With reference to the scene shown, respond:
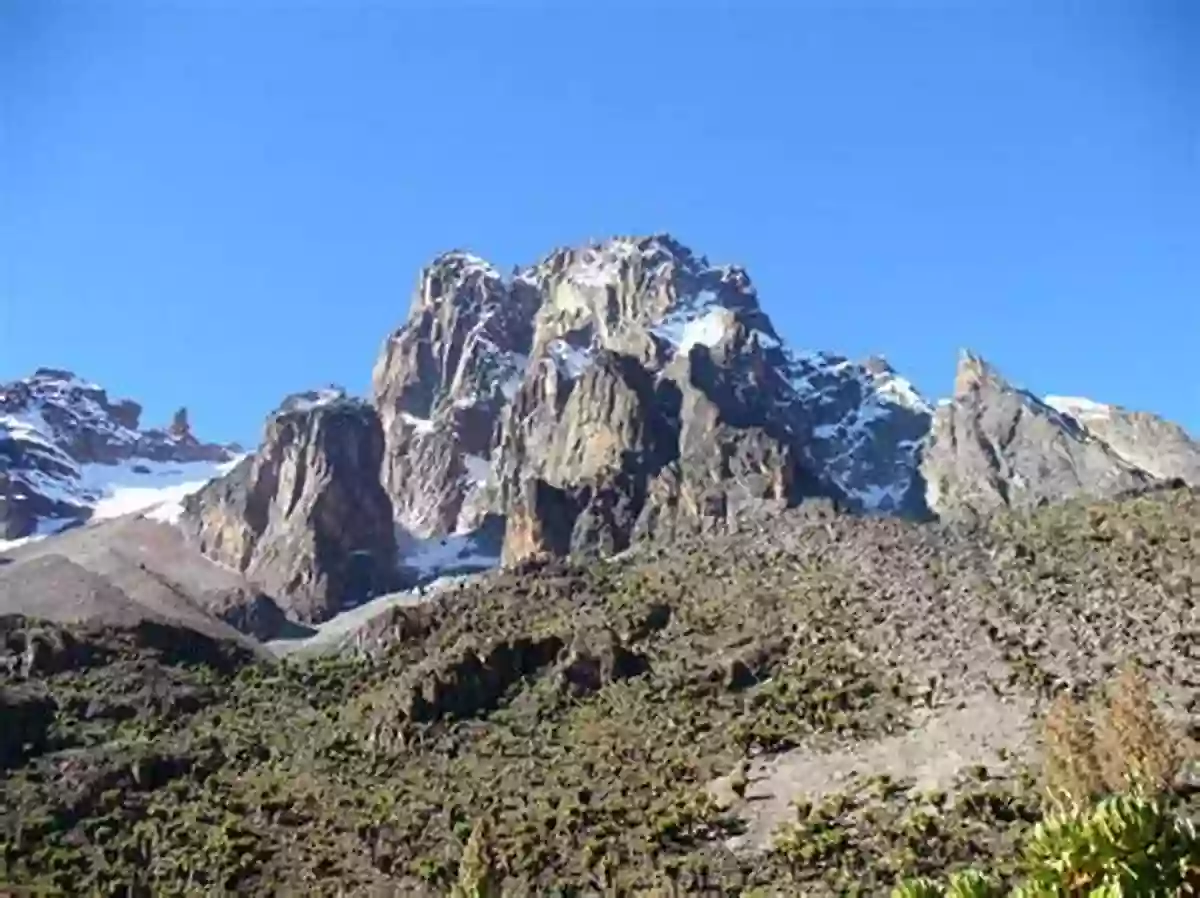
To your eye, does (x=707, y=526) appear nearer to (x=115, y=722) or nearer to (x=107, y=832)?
(x=115, y=722)

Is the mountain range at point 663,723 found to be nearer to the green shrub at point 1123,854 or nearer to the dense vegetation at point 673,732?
the dense vegetation at point 673,732

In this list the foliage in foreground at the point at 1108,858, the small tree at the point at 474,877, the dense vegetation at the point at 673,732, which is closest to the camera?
the foliage in foreground at the point at 1108,858

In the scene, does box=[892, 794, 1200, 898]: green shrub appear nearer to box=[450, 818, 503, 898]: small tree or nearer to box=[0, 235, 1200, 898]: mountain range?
box=[450, 818, 503, 898]: small tree

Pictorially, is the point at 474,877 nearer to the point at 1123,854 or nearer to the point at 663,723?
the point at 1123,854

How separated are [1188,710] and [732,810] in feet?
82.1

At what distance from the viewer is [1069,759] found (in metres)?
56.8

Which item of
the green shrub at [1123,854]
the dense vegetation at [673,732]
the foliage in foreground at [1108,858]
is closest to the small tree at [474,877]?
the dense vegetation at [673,732]

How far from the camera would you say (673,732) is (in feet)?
290

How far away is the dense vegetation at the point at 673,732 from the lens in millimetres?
67438

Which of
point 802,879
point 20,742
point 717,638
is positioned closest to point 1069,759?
point 802,879

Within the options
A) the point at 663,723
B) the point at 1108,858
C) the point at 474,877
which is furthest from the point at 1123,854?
the point at 663,723

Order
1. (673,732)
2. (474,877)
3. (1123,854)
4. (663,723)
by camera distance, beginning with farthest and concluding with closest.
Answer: (663,723) < (673,732) < (474,877) < (1123,854)

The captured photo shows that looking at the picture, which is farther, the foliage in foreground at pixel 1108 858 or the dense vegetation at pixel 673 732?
the dense vegetation at pixel 673 732

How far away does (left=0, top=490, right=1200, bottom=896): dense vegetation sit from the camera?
221 feet
